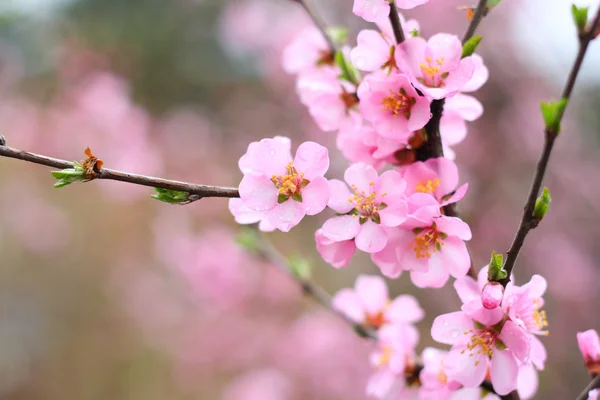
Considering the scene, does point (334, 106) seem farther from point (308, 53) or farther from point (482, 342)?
point (482, 342)

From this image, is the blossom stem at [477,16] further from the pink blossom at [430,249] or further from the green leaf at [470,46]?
the pink blossom at [430,249]

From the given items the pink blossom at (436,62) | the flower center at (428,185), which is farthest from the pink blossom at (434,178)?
the pink blossom at (436,62)

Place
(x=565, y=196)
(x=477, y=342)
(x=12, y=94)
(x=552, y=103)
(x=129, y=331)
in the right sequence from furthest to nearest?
(x=129, y=331) → (x=12, y=94) → (x=565, y=196) → (x=477, y=342) → (x=552, y=103)

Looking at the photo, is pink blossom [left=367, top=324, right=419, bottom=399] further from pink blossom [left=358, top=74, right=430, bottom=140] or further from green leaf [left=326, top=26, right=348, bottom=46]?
green leaf [left=326, top=26, right=348, bottom=46]

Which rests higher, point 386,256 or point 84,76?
point 84,76

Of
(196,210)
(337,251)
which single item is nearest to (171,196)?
(337,251)

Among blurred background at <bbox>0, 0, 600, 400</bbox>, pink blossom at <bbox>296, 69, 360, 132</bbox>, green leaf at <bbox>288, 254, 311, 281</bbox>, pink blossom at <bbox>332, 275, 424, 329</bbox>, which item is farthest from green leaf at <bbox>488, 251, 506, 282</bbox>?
blurred background at <bbox>0, 0, 600, 400</bbox>

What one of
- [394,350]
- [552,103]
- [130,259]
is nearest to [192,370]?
[130,259]

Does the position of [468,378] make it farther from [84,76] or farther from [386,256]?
[84,76]
